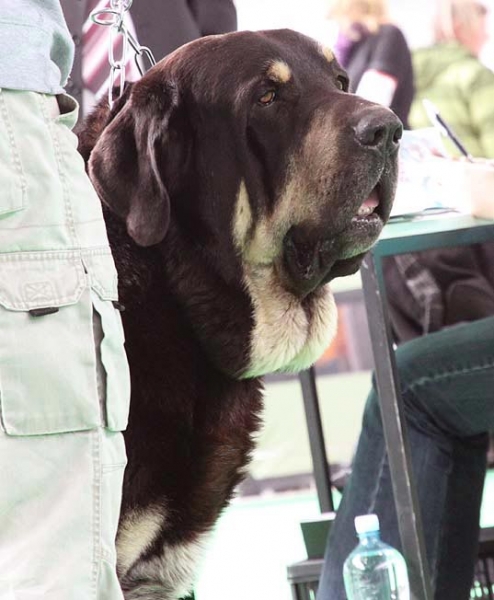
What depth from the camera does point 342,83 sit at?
2039 mm

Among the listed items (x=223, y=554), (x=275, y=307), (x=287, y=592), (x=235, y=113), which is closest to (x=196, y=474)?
(x=275, y=307)

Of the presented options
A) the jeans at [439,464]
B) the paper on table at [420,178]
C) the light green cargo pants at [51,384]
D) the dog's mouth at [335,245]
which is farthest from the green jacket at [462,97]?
the light green cargo pants at [51,384]

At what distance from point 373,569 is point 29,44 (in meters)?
1.56

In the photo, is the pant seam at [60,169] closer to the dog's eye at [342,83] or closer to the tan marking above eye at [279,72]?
the tan marking above eye at [279,72]

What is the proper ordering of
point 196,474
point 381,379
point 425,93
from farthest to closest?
point 425,93 → point 381,379 → point 196,474

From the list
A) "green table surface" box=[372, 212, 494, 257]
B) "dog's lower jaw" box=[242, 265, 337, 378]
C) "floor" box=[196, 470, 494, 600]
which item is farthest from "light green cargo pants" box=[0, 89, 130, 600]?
"floor" box=[196, 470, 494, 600]

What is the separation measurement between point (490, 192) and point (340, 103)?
627mm

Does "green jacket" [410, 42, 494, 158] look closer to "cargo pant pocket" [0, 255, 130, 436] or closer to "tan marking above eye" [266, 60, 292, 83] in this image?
"tan marking above eye" [266, 60, 292, 83]

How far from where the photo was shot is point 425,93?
5.10 metres

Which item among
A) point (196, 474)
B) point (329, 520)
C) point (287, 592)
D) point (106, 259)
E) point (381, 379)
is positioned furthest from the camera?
point (287, 592)

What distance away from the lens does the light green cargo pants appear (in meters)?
1.24

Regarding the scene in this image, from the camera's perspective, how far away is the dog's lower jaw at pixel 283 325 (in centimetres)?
189

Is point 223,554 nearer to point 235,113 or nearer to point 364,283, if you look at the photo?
point 364,283

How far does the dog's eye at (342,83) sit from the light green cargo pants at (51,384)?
0.78 meters
